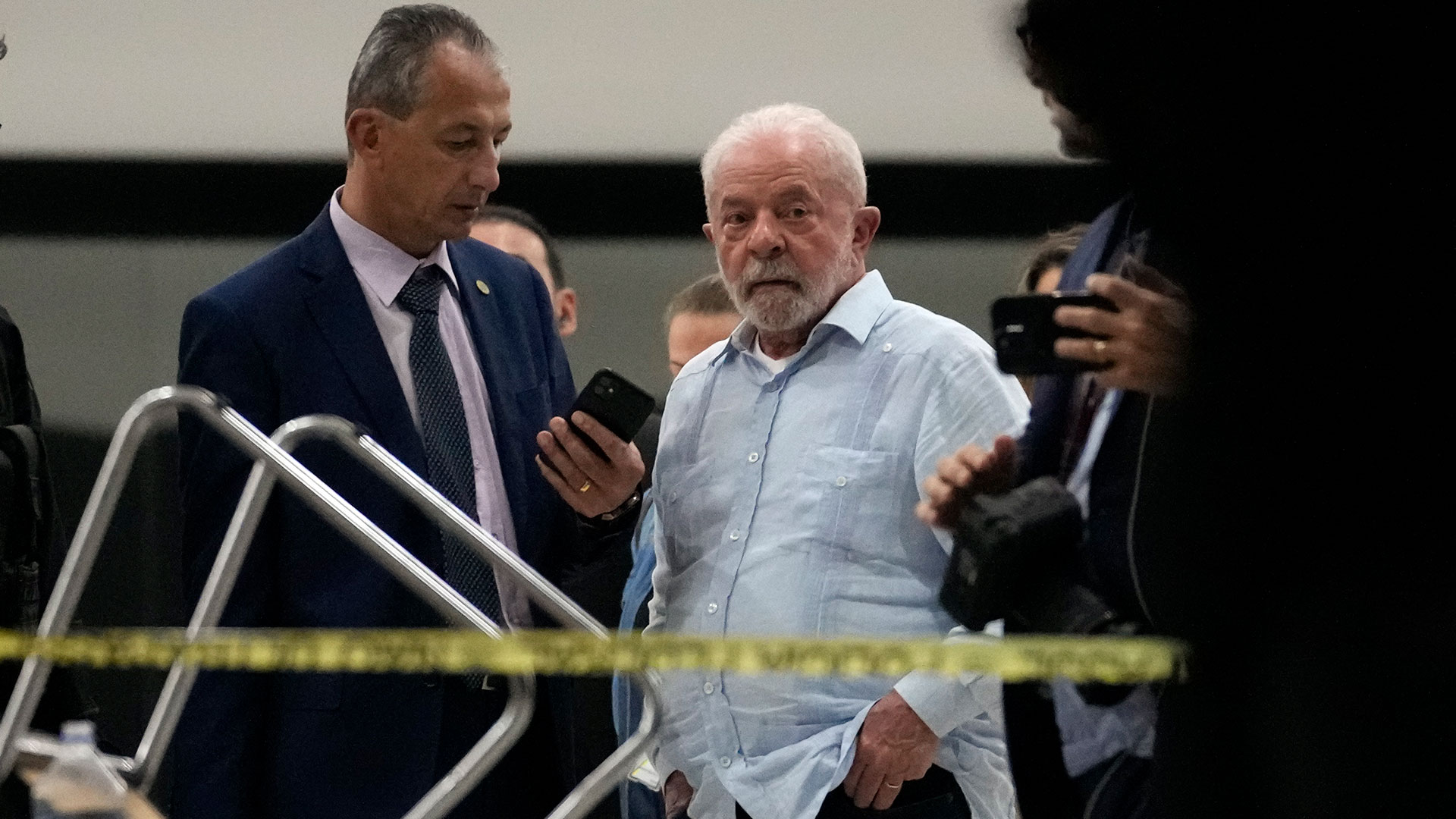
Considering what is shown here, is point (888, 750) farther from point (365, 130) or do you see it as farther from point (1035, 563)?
point (365, 130)

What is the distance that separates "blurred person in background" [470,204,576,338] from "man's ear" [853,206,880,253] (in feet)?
1.23

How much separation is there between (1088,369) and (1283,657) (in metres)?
0.37

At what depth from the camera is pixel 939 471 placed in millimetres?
2049

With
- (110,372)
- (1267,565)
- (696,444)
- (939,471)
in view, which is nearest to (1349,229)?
(1267,565)

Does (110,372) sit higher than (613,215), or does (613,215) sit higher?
(613,215)

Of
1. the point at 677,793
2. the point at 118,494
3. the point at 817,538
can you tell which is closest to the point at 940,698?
the point at 817,538

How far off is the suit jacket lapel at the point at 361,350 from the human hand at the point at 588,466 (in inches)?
6.4

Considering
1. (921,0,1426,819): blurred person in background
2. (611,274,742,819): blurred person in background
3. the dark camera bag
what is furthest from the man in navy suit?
(921,0,1426,819): blurred person in background

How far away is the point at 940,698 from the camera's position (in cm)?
213

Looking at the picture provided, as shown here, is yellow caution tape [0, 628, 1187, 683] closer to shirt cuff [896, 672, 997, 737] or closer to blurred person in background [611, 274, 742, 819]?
shirt cuff [896, 672, 997, 737]

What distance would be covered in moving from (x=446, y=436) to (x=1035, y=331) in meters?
0.76

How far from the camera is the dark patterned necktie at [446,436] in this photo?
2.24m

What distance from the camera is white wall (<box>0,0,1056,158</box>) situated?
2.13 m

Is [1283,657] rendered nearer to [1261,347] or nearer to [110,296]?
[1261,347]
